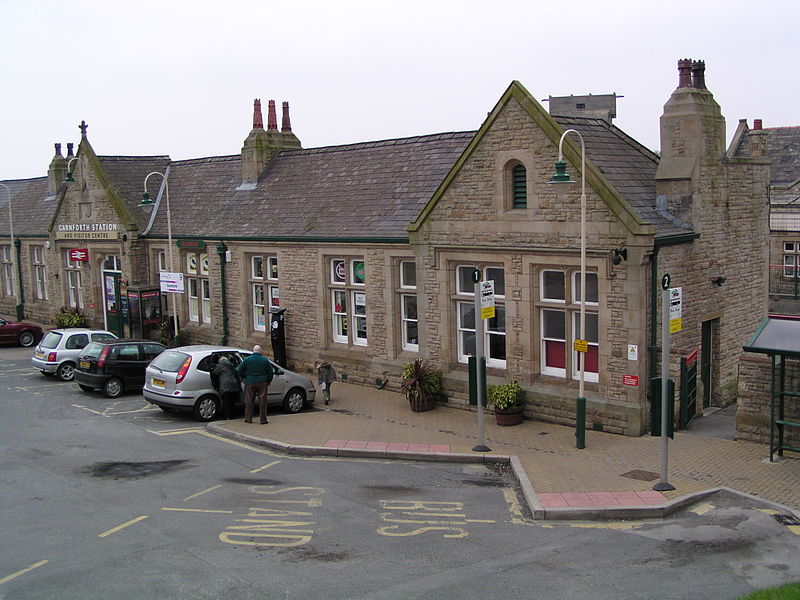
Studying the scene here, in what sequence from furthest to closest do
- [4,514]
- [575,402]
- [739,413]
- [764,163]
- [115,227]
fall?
[115,227] → [764,163] → [575,402] → [739,413] → [4,514]

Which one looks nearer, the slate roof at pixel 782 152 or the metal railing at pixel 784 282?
the metal railing at pixel 784 282

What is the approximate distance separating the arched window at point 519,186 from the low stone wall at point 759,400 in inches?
217

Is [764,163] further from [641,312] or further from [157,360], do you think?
[157,360]

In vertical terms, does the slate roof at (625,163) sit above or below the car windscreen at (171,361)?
above

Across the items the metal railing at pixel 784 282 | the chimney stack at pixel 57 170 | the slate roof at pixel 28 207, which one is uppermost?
the chimney stack at pixel 57 170

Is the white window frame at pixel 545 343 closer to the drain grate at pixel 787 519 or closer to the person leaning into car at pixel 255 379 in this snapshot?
the person leaning into car at pixel 255 379

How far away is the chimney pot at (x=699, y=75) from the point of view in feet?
61.2

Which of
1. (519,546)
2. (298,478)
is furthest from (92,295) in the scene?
(519,546)

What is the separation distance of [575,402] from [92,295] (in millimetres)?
22850

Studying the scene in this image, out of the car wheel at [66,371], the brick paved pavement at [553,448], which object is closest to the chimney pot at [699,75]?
the brick paved pavement at [553,448]

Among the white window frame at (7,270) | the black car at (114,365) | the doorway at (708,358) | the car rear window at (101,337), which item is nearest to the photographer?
the doorway at (708,358)

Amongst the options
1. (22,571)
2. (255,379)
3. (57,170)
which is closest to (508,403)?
(255,379)

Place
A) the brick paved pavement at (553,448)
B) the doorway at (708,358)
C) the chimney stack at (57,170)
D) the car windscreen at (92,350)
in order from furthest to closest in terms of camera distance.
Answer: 1. the chimney stack at (57,170)
2. the car windscreen at (92,350)
3. the doorway at (708,358)
4. the brick paved pavement at (553,448)

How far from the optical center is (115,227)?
3158cm
